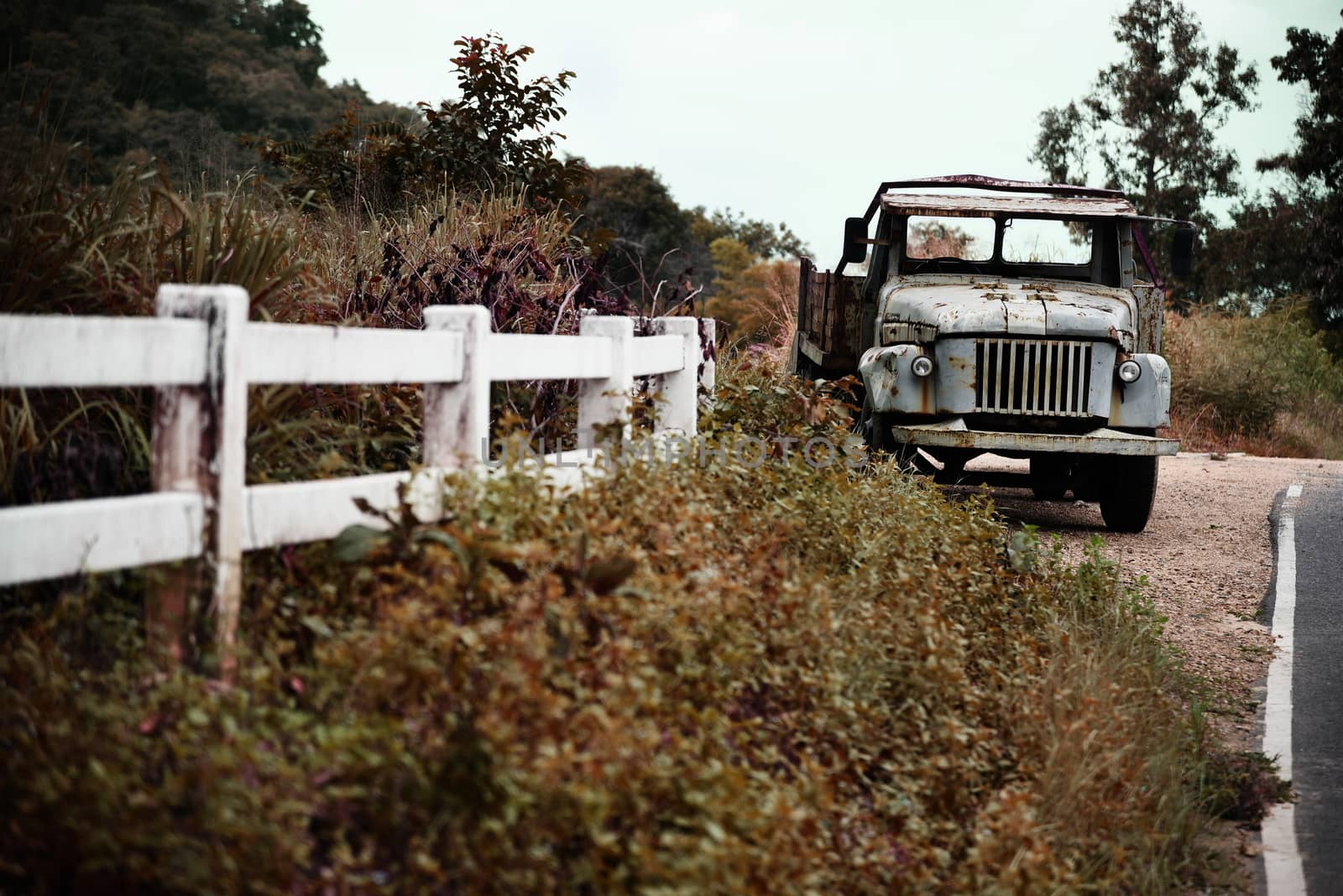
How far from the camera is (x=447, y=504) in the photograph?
4426 millimetres

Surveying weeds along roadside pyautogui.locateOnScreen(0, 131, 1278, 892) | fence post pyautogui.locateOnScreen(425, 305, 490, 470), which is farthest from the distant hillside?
fence post pyautogui.locateOnScreen(425, 305, 490, 470)

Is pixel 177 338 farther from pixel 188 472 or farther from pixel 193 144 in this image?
pixel 193 144

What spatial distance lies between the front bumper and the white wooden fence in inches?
215

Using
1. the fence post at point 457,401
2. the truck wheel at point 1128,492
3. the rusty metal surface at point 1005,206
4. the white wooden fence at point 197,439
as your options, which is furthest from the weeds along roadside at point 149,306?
the truck wheel at point 1128,492

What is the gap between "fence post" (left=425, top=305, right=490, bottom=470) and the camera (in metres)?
4.66

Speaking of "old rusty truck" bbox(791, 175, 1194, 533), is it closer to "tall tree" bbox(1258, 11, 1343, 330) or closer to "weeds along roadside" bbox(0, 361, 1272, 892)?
"weeds along roadside" bbox(0, 361, 1272, 892)

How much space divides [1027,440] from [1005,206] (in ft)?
7.67

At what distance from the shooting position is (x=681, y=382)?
7012 mm

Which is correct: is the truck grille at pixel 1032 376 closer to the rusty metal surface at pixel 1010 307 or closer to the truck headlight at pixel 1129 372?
the rusty metal surface at pixel 1010 307

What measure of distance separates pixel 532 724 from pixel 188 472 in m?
1.16

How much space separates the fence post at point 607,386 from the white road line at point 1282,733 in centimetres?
297

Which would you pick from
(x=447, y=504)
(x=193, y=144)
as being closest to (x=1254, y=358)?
(x=193, y=144)

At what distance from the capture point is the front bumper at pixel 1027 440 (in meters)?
9.43

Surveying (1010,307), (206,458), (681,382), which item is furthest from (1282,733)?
(206,458)
